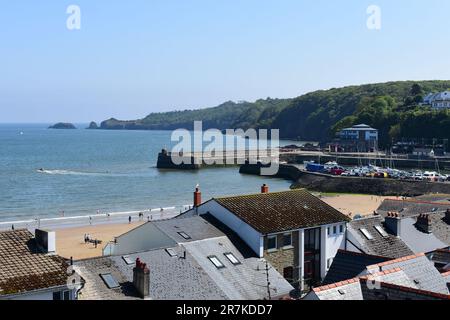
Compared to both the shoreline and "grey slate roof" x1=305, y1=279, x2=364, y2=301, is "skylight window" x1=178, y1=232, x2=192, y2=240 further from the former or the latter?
the shoreline

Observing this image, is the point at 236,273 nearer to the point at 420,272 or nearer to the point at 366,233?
the point at 420,272

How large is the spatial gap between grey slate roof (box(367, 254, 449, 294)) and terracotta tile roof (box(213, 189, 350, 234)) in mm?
5353

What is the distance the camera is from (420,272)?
1381 centimetres

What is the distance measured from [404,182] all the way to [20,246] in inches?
2169

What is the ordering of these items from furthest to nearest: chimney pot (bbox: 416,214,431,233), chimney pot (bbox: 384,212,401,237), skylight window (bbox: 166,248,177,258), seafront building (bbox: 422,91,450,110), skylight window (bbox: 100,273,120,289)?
seafront building (bbox: 422,91,450,110)
chimney pot (bbox: 416,214,431,233)
chimney pot (bbox: 384,212,401,237)
skylight window (bbox: 166,248,177,258)
skylight window (bbox: 100,273,120,289)

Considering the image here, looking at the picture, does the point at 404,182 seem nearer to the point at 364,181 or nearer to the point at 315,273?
the point at 364,181

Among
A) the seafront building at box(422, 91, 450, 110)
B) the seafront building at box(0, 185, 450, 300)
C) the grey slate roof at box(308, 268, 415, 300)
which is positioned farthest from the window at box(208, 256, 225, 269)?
the seafront building at box(422, 91, 450, 110)

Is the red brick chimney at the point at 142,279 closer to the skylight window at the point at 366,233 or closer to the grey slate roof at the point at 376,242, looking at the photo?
the grey slate roof at the point at 376,242

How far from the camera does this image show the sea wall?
200 ft

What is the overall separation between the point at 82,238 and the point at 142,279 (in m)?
23.2

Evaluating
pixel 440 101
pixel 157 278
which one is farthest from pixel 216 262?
pixel 440 101

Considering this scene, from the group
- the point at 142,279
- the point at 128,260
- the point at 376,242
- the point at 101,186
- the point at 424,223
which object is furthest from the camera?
the point at 101,186
